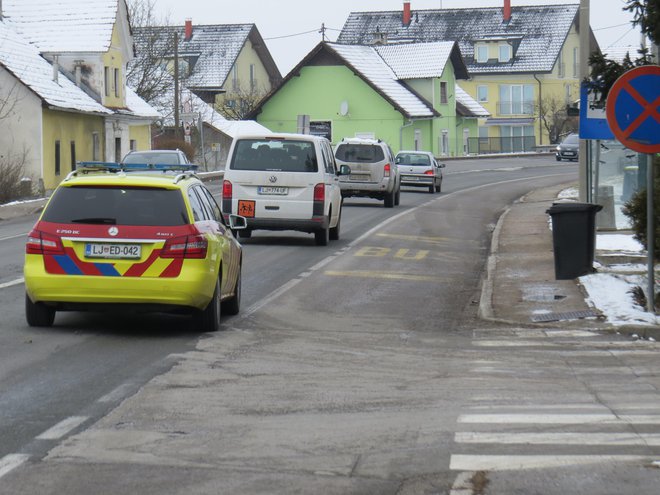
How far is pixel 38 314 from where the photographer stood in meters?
13.0

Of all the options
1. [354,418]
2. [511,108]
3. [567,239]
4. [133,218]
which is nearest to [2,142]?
[567,239]

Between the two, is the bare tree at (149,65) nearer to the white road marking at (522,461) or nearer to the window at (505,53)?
the window at (505,53)

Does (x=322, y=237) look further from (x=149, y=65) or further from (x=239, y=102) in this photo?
(x=239, y=102)

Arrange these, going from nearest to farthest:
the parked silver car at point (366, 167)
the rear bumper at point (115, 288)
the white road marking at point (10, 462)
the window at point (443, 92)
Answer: the white road marking at point (10, 462) < the rear bumper at point (115, 288) < the parked silver car at point (366, 167) < the window at point (443, 92)

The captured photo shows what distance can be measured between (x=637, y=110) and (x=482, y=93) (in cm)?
10276

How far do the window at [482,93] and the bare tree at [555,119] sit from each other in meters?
5.39

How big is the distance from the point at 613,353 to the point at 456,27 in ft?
350

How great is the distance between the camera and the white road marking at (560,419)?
8.50 metres

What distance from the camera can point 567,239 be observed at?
716 inches

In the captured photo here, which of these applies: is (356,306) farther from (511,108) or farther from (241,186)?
(511,108)

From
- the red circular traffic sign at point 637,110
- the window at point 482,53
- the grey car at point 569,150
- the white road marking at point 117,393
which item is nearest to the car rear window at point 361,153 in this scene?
the red circular traffic sign at point 637,110

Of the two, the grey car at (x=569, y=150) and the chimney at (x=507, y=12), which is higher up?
the chimney at (x=507, y=12)

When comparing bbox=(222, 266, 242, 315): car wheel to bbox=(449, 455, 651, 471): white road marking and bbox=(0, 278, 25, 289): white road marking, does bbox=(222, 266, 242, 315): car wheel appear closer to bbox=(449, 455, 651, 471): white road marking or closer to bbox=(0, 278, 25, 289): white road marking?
bbox=(0, 278, 25, 289): white road marking

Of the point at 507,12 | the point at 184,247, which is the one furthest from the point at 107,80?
the point at 507,12
